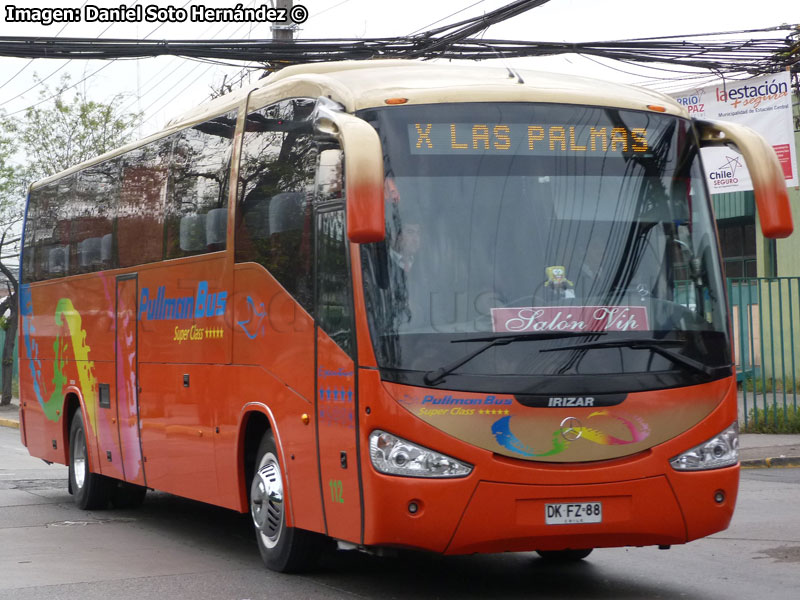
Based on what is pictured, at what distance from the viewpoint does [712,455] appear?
709 cm

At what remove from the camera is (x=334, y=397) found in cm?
729

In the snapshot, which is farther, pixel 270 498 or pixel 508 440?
pixel 270 498

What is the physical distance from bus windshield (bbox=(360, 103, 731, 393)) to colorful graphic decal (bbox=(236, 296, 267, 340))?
168cm

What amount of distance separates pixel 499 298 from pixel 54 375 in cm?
828

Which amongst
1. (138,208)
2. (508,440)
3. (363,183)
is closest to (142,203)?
(138,208)

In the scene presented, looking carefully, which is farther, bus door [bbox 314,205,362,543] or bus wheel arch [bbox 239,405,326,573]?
bus wheel arch [bbox 239,405,326,573]

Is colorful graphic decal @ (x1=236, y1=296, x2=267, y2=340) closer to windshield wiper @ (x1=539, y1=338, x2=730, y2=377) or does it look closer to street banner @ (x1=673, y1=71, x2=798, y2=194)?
windshield wiper @ (x1=539, y1=338, x2=730, y2=377)

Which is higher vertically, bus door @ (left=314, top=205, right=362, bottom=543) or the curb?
bus door @ (left=314, top=205, right=362, bottom=543)

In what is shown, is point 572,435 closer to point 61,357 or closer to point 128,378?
point 128,378

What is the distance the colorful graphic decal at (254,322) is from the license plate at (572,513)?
265cm

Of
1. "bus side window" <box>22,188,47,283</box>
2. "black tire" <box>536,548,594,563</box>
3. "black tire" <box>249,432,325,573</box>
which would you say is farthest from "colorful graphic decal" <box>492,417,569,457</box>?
"bus side window" <box>22,188,47,283</box>

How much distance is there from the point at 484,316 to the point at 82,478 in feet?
24.0

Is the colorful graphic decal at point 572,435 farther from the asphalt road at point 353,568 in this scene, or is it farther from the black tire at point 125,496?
the black tire at point 125,496

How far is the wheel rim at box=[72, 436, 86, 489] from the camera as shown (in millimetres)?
12898
